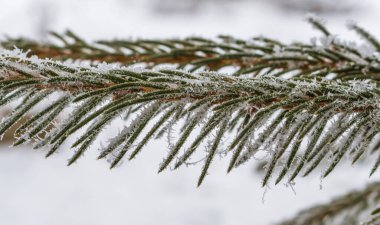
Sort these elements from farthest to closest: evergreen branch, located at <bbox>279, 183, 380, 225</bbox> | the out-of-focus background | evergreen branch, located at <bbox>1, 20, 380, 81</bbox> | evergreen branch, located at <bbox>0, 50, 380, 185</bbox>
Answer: the out-of-focus background < evergreen branch, located at <bbox>279, 183, 380, 225</bbox> < evergreen branch, located at <bbox>1, 20, 380, 81</bbox> < evergreen branch, located at <bbox>0, 50, 380, 185</bbox>

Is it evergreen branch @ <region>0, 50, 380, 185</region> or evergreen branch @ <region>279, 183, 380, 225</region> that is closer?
evergreen branch @ <region>0, 50, 380, 185</region>

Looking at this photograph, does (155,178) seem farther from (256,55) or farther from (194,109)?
(194,109)

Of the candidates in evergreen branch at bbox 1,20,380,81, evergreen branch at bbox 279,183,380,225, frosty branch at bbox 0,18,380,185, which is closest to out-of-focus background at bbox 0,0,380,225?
evergreen branch at bbox 279,183,380,225

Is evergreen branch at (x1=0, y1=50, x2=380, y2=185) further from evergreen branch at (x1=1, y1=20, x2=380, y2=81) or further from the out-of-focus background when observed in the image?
the out-of-focus background

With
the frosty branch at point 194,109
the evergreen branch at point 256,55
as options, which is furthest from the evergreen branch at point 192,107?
the evergreen branch at point 256,55

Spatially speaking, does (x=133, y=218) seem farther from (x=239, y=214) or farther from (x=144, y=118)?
(x=144, y=118)

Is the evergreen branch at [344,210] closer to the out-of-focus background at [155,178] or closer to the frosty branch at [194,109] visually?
the frosty branch at [194,109]
